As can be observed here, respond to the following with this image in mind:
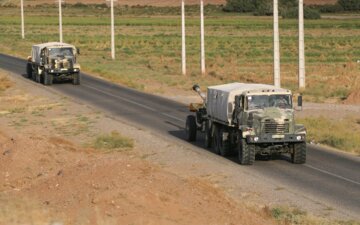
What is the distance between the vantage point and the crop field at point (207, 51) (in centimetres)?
7200

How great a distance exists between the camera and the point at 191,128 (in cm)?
4100

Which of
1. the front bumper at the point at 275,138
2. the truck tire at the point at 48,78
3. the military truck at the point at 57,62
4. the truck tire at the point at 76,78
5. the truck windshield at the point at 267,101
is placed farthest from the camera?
the truck tire at the point at 76,78

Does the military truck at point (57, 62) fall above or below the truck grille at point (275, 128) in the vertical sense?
above

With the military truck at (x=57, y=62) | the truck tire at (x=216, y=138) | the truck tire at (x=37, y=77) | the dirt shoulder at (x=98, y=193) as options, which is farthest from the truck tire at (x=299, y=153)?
the truck tire at (x=37, y=77)

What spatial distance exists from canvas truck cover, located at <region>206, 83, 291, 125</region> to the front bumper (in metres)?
1.81

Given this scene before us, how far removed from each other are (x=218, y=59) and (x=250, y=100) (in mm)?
61491

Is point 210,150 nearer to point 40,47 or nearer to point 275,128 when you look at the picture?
point 275,128

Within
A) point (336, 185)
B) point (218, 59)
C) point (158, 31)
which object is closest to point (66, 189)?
point (336, 185)

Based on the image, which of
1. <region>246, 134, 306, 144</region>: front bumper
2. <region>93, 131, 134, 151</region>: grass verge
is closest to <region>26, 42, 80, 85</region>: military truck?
<region>93, 131, 134, 151</region>: grass verge

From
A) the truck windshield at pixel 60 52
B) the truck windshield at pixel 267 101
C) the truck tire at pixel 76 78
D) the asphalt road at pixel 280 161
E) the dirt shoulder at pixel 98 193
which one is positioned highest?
the truck windshield at pixel 60 52

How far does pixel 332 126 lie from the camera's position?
1795 inches

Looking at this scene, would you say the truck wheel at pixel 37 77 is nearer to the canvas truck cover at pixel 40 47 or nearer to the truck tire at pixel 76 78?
the canvas truck cover at pixel 40 47

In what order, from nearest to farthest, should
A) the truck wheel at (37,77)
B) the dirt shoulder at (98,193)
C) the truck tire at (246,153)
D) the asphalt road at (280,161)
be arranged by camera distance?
the dirt shoulder at (98,193), the asphalt road at (280,161), the truck tire at (246,153), the truck wheel at (37,77)

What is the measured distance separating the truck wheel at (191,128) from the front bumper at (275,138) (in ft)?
24.2
